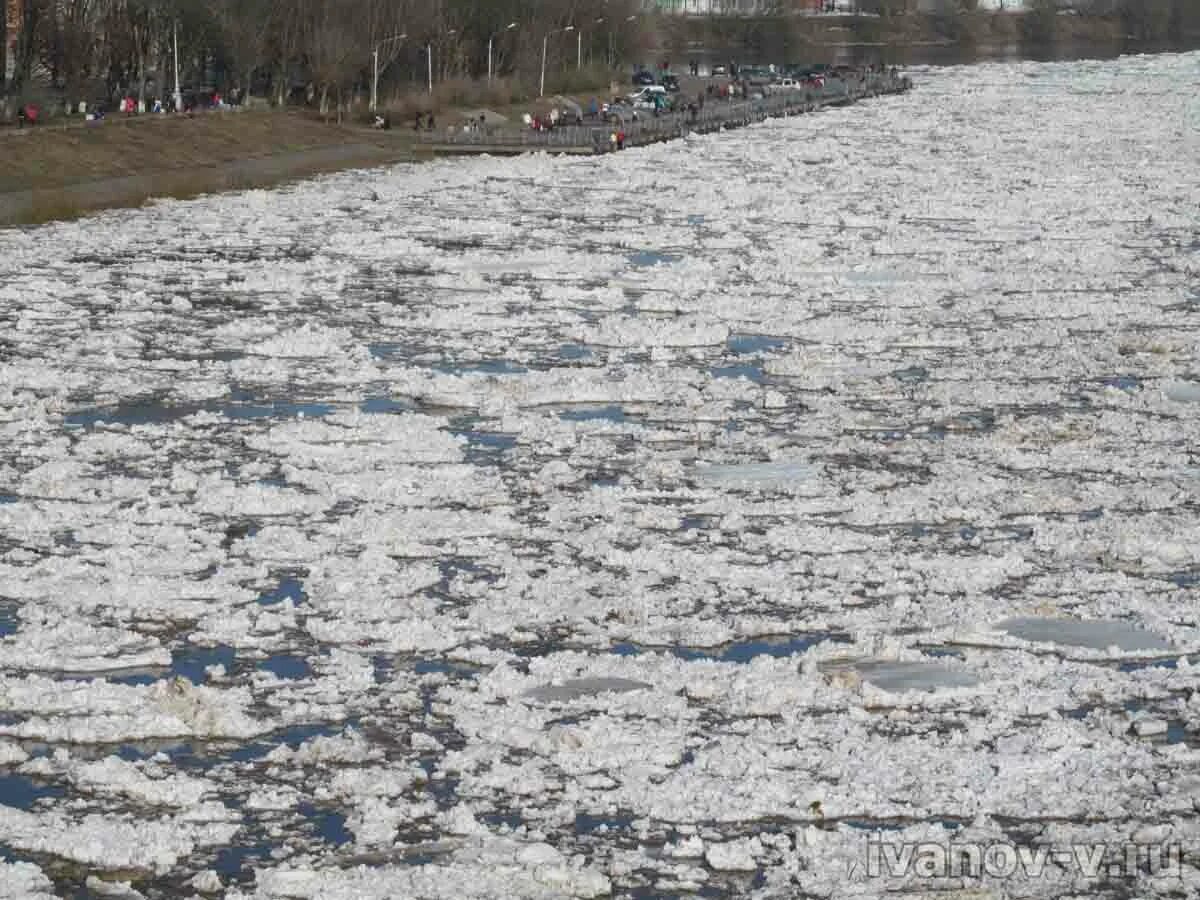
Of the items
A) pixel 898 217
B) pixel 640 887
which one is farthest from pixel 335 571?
pixel 898 217

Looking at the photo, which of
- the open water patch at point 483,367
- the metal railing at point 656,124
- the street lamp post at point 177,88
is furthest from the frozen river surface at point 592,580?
the street lamp post at point 177,88

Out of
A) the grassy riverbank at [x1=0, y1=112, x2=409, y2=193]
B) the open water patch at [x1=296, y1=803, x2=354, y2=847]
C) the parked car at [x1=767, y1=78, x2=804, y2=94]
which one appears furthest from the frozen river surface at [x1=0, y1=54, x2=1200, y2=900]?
the parked car at [x1=767, y1=78, x2=804, y2=94]

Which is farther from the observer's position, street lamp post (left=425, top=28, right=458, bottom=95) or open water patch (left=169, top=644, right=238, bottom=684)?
street lamp post (left=425, top=28, right=458, bottom=95)

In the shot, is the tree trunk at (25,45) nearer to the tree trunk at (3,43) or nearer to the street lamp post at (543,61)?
the tree trunk at (3,43)

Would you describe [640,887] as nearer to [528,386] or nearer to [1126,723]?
[1126,723]

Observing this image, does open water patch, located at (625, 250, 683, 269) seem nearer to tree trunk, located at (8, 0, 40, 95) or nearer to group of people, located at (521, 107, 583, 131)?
tree trunk, located at (8, 0, 40, 95)

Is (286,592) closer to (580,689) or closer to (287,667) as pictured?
(287,667)

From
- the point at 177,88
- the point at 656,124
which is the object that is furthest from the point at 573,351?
the point at 656,124

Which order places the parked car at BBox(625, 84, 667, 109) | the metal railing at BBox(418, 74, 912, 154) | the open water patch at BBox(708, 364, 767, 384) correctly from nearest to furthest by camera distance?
the open water patch at BBox(708, 364, 767, 384)
the metal railing at BBox(418, 74, 912, 154)
the parked car at BBox(625, 84, 667, 109)
